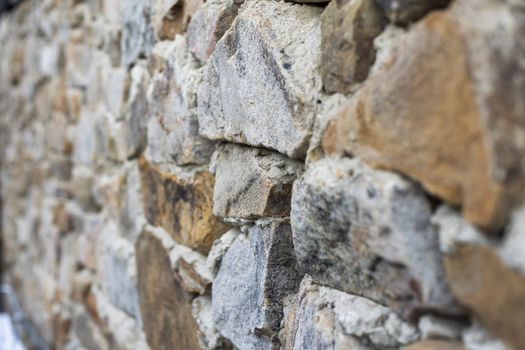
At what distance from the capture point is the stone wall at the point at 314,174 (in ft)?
1.41

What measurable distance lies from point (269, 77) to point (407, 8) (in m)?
0.24

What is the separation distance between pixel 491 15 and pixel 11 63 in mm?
2993

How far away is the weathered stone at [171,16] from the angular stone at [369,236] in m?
0.46

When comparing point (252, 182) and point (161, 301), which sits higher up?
point (252, 182)

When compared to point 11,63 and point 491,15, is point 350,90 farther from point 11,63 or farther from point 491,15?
point 11,63

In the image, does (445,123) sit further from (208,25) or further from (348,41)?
(208,25)

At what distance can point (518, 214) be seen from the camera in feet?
1.35

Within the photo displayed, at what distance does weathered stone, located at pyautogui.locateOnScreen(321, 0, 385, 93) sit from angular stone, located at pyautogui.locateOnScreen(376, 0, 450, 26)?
0.03m

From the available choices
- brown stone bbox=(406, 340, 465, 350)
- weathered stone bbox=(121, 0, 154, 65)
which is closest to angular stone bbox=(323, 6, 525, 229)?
brown stone bbox=(406, 340, 465, 350)

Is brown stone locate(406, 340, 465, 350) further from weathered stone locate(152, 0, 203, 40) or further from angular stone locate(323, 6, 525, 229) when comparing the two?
weathered stone locate(152, 0, 203, 40)

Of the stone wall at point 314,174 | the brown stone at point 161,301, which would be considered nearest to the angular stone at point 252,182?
Answer: the stone wall at point 314,174

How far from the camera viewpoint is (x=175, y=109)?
1.05 metres

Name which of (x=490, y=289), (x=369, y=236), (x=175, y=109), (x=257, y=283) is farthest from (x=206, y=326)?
(x=490, y=289)

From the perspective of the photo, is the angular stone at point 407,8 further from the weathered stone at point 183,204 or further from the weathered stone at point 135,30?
the weathered stone at point 135,30
